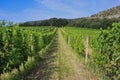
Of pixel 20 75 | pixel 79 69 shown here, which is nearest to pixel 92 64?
pixel 79 69

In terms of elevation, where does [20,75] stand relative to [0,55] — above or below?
below

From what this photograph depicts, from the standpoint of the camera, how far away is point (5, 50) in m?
11.1

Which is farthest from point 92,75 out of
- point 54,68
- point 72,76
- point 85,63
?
point 85,63

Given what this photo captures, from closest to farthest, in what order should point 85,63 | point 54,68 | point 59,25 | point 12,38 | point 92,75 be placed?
1. point 12,38
2. point 92,75
3. point 54,68
4. point 85,63
5. point 59,25

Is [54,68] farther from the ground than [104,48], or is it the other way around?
[104,48]

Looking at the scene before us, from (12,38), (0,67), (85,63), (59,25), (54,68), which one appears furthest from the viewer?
(59,25)

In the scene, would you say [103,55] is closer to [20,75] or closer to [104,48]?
[104,48]

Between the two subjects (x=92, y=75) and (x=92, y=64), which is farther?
(x=92, y=64)

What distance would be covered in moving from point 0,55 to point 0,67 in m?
0.48

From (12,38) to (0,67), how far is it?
7.48ft

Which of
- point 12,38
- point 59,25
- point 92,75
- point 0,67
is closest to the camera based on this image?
point 0,67

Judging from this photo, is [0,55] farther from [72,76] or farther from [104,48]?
[104,48]

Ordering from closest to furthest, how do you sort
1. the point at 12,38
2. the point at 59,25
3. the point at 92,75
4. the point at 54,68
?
the point at 12,38 < the point at 92,75 < the point at 54,68 < the point at 59,25

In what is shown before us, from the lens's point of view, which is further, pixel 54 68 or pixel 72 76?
pixel 54 68
